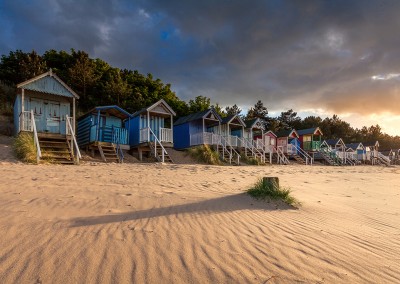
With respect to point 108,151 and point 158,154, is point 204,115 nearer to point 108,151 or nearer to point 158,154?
point 158,154

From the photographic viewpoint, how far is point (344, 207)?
274 inches

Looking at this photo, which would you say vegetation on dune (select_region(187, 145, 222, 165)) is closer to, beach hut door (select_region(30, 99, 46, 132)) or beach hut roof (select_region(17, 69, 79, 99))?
beach hut roof (select_region(17, 69, 79, 99))

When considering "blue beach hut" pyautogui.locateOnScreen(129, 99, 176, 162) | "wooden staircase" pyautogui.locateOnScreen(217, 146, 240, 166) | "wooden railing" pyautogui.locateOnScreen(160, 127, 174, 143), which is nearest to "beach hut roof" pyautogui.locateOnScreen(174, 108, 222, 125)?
"wooden staircase" pyautogui.locateOnScreen(217, 146, 240, 166)

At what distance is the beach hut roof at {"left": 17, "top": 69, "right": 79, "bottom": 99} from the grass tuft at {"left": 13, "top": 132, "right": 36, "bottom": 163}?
4.25 metres

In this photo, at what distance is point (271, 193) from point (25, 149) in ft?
34.6

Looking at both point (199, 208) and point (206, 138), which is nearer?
point (199, 208)

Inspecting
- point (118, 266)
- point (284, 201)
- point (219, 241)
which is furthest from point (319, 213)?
point (118, 266)

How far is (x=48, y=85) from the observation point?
1659cm

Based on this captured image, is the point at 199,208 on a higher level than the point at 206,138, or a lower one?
lower

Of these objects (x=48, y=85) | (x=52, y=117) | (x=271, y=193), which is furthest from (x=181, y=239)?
(x=52, y=117)

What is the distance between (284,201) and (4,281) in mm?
5279

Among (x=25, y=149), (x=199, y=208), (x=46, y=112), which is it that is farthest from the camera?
(x=46, y=112)

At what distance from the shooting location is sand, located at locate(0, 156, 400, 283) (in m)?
2.99

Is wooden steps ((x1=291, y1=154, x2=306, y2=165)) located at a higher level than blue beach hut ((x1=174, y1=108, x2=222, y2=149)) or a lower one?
lower
